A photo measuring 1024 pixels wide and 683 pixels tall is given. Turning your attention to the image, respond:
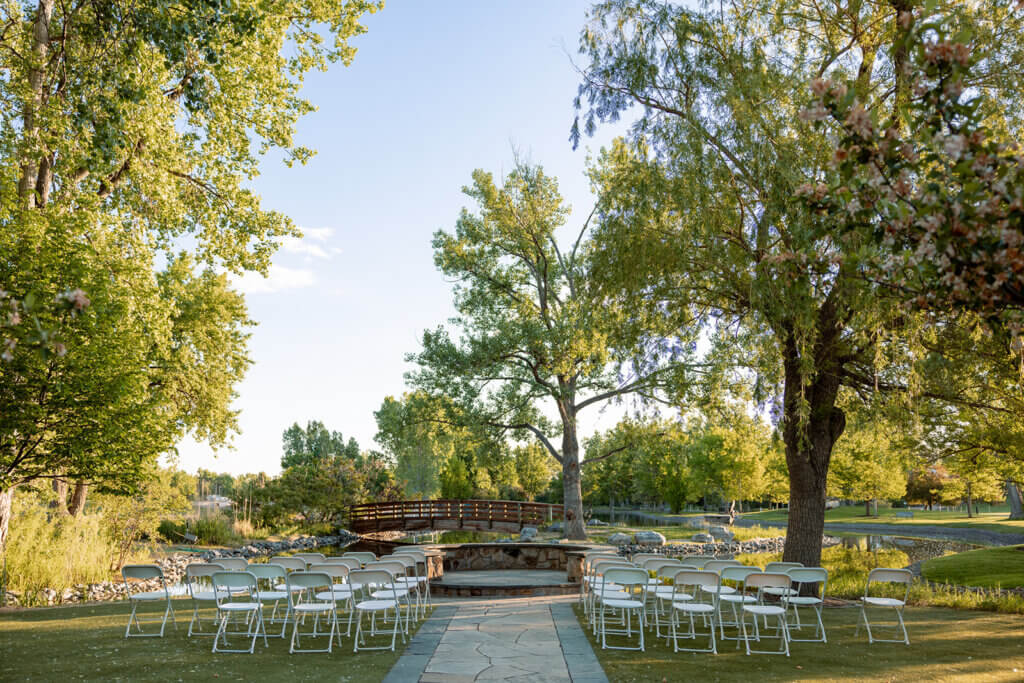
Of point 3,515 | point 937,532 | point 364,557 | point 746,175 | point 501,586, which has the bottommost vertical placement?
point 937,532

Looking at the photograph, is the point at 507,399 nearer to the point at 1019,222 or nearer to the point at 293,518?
the point at 293,518

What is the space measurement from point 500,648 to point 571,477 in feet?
48.7

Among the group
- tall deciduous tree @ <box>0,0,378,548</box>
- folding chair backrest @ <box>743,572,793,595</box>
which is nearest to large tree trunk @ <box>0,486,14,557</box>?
tall deciduous tree @ <box>0,0,378,548</box>

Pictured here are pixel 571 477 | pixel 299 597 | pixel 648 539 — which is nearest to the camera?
pixel 299 597

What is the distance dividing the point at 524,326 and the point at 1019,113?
13298 millimetres

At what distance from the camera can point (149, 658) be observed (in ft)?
20.8

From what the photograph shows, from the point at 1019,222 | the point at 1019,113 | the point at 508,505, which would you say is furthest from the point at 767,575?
the point at 508,505

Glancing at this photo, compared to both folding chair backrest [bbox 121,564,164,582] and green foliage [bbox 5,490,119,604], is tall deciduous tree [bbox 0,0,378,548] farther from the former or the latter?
folding chair backrest [bbox 121,564,164,582]

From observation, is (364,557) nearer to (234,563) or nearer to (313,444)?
(234,563)

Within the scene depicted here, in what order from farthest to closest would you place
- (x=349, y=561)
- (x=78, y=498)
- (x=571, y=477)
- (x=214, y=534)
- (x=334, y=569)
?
1. (x=214, y=534)
2. (x=571, y=477)
3. (x=78, y=498)
4. (x=349, y=561)
5. (x=334, y=569)

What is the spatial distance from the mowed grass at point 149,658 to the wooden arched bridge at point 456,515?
19471 mm

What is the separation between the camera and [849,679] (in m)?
5.63

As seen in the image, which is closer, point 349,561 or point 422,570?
point 349,561

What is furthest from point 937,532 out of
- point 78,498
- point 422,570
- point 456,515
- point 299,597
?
point 78,498
